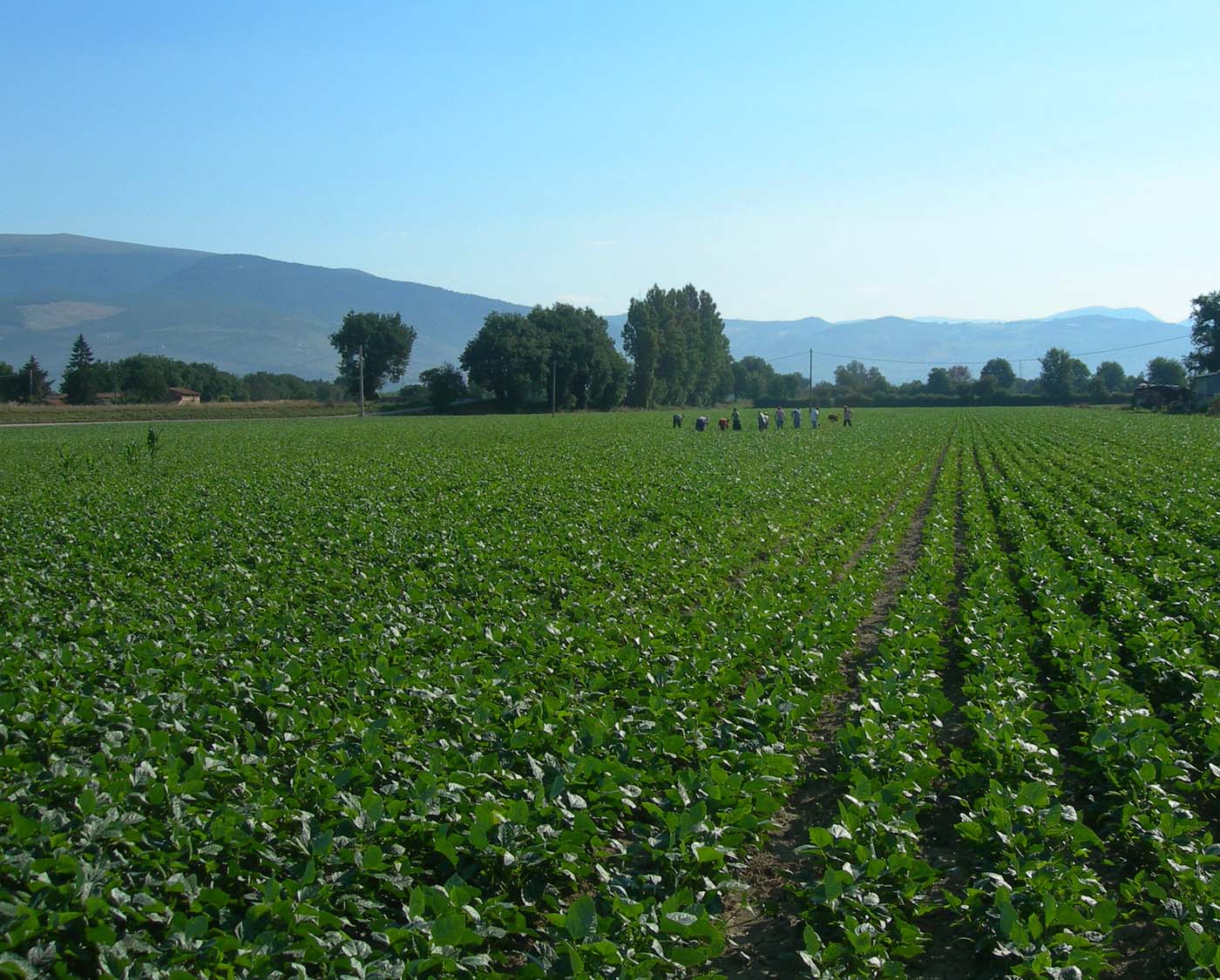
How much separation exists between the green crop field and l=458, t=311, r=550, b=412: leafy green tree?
76.1 m

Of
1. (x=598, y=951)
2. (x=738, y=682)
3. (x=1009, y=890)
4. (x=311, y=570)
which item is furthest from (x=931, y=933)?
(x=311, y=570)

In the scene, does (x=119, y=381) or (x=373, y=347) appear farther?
(x=119, y=381)

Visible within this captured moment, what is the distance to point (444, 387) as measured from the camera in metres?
91.7

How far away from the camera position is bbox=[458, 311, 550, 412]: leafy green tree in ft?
292

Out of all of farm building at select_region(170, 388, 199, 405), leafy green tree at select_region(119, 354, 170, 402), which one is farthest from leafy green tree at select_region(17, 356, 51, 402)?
farm building at select_region(170, 388, 199, 405)

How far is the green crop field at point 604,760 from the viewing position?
4141 millimetres

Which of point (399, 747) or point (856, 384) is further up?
point (856, 384)

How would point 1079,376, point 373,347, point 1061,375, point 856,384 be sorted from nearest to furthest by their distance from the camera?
1. point 373,347
2. point 1061,375
3. point 1079,376
4. point 856,384

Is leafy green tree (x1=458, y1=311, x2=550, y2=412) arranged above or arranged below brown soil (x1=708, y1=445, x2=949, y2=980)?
above

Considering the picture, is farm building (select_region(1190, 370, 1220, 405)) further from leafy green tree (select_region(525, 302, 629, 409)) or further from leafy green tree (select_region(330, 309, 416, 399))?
leafy green tree (select_region(330, 309, 416, 399))

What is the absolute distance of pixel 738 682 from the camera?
314 inches

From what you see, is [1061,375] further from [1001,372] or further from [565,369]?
[565,369]

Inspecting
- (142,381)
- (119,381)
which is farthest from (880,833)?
(119,381)

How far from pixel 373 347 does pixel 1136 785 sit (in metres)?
104
